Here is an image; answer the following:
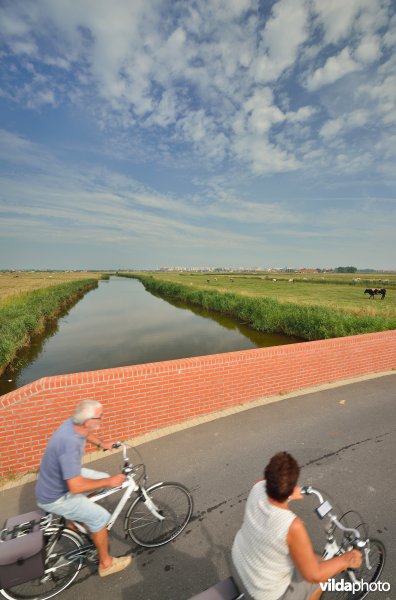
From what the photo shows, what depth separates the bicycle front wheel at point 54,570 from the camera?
2453 millimetres

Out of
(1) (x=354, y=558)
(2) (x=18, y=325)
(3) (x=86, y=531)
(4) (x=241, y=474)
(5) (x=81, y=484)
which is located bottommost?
(2) (x=18, y=325)

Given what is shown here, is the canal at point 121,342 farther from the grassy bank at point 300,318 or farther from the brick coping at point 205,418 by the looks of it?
the brick coping at point 205,418

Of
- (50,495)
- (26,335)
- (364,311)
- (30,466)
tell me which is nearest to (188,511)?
(50,495)

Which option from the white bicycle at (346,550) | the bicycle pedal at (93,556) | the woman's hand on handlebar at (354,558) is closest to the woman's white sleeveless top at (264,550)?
the white bicycle at (346,550)

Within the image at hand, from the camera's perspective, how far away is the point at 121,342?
1619cm

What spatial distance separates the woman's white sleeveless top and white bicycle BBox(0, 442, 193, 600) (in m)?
1.20

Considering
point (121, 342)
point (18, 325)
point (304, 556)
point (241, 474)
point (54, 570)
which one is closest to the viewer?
point (304, 556)

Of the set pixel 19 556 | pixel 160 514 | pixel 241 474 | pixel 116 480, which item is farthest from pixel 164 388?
pixel 19 556

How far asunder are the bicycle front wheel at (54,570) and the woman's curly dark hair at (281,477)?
2.05m

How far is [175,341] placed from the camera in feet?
53.6

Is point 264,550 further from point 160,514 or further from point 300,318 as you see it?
point 300,318

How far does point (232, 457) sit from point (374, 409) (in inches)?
138

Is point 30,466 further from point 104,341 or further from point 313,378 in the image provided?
point 104,341

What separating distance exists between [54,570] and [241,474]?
2.38 m
